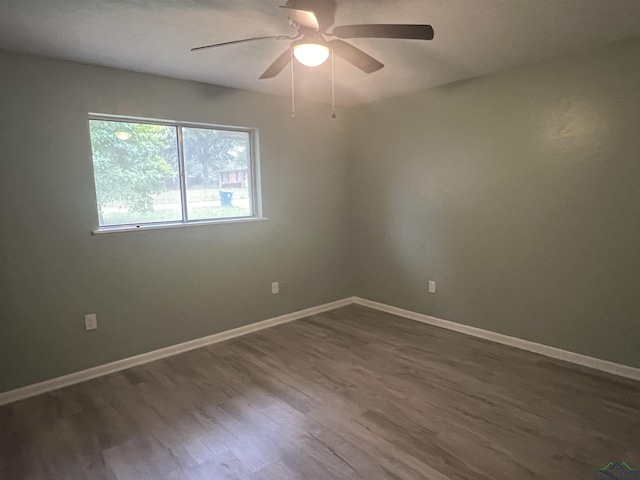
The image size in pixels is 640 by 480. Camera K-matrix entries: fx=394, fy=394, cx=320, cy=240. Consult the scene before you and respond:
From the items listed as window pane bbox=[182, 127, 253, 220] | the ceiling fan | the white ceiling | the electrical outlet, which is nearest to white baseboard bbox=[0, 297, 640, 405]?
the electrical outlet

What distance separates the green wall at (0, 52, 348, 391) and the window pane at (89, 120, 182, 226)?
0.13 metres

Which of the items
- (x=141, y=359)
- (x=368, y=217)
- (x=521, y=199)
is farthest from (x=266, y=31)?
(x=141, y=359)

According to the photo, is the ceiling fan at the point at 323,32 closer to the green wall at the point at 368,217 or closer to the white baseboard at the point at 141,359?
the green wall at the point at 368,217

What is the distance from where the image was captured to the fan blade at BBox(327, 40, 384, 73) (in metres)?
2.12

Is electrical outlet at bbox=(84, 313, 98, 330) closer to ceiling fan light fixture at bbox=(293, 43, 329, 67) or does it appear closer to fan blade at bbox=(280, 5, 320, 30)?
ceiling fan light fixture at bbox=(293, 43, 329, 67)

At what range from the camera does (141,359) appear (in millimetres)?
3197

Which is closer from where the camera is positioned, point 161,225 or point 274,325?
point 161,225

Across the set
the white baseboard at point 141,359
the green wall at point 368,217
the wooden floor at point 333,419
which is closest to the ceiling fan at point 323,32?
the green wall at point 368,217

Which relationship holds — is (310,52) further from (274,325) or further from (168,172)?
(274,325)

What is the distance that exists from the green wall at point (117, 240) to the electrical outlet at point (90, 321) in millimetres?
39

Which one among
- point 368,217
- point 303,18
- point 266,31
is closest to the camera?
point 303,18

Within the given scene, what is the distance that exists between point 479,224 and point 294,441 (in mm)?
2400

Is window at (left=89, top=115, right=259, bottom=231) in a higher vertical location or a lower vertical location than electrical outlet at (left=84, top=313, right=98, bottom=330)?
higher

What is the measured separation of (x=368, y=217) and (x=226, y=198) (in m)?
1.61
